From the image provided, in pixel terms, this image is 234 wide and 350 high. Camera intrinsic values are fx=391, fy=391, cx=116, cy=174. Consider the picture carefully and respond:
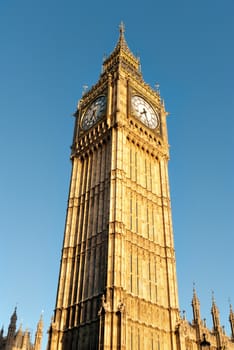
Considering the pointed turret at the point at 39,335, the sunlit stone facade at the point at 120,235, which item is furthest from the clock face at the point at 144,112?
the pointed turret at the point at 39,335

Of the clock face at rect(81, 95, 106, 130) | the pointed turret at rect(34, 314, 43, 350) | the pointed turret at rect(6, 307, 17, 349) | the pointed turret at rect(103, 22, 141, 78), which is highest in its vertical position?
the pointed turret at rect(103, 22, 141, 78)

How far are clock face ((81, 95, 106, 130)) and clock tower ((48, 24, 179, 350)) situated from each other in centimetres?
19

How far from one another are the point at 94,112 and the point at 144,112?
632 cm

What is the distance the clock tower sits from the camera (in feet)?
107

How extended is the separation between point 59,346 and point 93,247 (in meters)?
9.09

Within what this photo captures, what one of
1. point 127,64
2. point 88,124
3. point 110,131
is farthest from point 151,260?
Answer: point 127,64

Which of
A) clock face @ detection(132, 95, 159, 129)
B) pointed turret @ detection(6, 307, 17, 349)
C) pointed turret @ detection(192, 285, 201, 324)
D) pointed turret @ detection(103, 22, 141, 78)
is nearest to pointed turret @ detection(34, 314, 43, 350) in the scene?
pointed turret @ detection(6, 307, 17, 349)

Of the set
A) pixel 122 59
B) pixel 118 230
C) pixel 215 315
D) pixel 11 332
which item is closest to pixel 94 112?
pixel 122 59

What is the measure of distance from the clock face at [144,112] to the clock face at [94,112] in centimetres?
391

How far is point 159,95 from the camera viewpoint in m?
56.1

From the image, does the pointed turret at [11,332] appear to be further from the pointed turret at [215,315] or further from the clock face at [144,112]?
the clock face at [144,112]

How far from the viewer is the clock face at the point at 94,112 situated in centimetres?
4823

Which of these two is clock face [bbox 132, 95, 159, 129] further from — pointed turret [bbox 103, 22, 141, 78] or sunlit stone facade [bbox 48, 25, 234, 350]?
pointed turret [bbox 103, 22, 141, 78]

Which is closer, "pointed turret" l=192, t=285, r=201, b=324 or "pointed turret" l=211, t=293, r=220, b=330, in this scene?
"pointed turret" l=192, t=285, r=201, b=324
